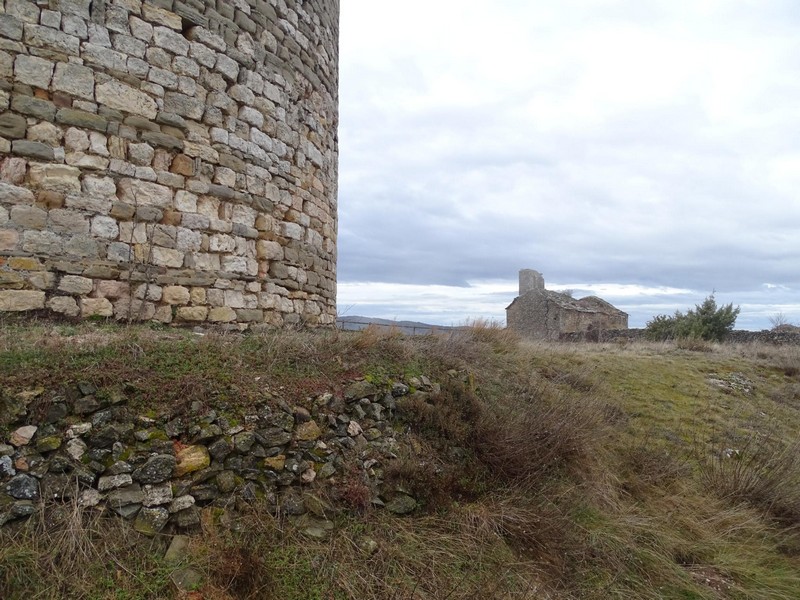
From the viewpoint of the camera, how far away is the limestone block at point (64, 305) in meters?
4.49

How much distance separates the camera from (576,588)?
3424 mm

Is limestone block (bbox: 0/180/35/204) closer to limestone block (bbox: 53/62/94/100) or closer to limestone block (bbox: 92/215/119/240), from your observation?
limestone block (bbox: 92/215/119/240)

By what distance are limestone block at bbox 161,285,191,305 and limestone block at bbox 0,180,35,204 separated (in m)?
1.33

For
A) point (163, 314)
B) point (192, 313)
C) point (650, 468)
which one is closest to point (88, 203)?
point (163, 314)

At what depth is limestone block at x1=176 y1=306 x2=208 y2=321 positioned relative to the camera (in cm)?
522

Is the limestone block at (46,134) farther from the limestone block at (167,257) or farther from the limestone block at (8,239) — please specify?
the limestone block at (167,257)

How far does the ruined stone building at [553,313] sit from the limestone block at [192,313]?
1622 cm

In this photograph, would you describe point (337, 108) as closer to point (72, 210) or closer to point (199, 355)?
point (72, 210)

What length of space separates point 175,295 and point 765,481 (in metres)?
6.16

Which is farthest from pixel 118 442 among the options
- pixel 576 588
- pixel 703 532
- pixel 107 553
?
pixel 703 532

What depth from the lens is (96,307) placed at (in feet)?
15.4

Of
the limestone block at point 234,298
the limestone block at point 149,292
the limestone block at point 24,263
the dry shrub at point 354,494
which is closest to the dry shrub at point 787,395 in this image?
the dry shrub at point 354,494

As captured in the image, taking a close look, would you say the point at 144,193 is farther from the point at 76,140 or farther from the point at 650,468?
the point at 650,468

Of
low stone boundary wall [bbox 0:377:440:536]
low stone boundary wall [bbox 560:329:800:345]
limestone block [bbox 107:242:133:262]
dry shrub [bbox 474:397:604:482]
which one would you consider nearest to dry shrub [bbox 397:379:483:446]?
dry shrub [bbox 474:397:604:482]
